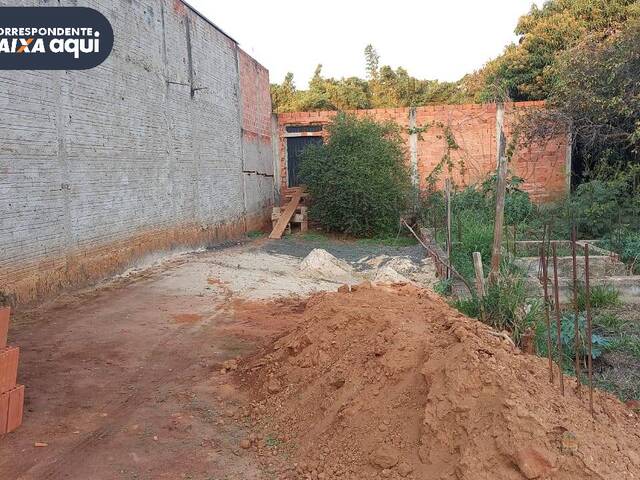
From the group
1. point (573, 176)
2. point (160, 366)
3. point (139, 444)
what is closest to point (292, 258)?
point (160, 366)

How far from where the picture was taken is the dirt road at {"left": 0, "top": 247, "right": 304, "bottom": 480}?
3.46 meters

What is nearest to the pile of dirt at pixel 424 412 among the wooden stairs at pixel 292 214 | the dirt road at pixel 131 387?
the dirt road at pixel 131 387

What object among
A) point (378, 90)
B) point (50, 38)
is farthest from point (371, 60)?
point (50, 38)

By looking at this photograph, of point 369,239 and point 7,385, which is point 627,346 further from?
point 369,239

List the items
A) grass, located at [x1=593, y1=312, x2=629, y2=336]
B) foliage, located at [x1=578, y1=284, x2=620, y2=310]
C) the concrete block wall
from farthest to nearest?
foliage, located at [x1=578, y1=284, x2=620, y2=310] → the concrete block wall → grass, located at [x1=593, y1=312, x2=629, y2=336]

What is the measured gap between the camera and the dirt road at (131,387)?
3461 mm

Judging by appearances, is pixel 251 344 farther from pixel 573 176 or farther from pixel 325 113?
pixel 573 176

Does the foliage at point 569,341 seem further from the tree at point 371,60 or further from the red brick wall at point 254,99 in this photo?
the tree at point 371,60

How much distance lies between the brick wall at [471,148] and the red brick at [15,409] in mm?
12953

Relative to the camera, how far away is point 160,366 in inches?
203

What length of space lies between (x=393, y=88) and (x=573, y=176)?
10.1 m

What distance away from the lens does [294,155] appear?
669 inches

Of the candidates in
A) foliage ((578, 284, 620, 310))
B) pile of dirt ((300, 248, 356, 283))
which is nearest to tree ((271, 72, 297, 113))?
pile of dirt ((300, 248, 356, 283))

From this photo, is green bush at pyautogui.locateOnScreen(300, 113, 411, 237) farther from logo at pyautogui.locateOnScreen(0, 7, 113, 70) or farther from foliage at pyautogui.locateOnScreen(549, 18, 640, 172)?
logo at pyautogui.locateOnScreen(0, 7, 113, 70)
